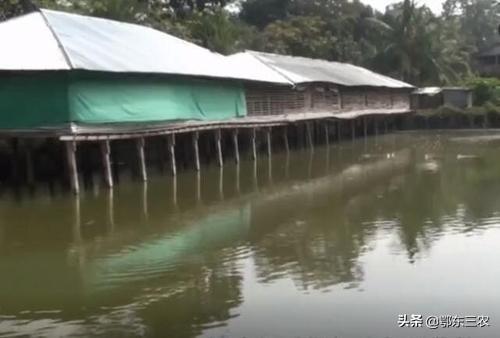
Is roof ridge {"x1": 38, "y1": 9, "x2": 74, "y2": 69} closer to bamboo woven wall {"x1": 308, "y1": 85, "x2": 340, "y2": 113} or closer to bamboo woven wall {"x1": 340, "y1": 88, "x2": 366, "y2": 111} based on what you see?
bamboo woven wall {"x1": 308, "y1": 85, "x2": 340, "y2": 113}

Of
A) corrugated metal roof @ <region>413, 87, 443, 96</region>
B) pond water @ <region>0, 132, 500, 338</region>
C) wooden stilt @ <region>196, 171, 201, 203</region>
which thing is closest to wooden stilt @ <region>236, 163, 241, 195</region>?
pond water @ <region>0, 132, 500, 338</region>

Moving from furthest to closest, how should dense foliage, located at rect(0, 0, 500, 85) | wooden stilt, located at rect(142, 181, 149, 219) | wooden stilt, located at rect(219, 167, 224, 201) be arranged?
dense foliage, located at rect(0, 0, 500, 85)
wooden stilt, located at rect(219, 167, 224, 201)
wooden stilt, located at rect(142, 181, 149, 219)

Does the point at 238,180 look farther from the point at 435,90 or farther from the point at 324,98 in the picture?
the point at 435,90

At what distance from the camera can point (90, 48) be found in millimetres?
17875

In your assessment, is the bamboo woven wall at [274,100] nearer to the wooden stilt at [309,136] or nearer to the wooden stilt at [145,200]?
the wooden stilt at [309,136]

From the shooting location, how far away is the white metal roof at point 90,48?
647 inches

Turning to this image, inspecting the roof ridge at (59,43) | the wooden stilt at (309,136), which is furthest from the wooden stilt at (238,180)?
the wooden stilt at (309,136)

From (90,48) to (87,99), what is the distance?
1.58m

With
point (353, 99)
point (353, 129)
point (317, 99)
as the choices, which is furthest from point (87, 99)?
point (353, 129)

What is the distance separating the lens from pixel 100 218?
13695 millimetres

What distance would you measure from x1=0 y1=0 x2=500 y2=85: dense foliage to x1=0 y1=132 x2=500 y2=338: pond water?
17658 millimetres

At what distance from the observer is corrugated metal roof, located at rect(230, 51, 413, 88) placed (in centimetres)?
3003

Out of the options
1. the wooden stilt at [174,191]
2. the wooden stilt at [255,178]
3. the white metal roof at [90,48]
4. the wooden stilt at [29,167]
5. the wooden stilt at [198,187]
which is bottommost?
the wooden stilt at [255,178]

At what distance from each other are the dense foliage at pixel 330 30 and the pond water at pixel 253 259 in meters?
17.7
